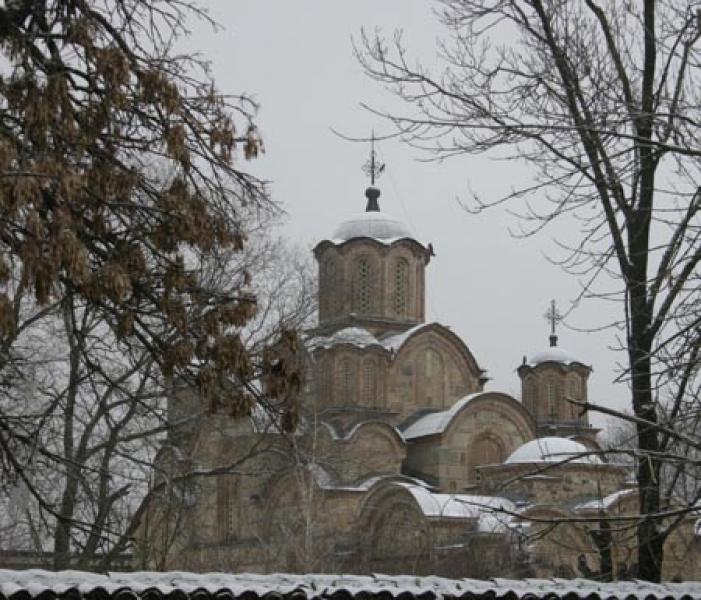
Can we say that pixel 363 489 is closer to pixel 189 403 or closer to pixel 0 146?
pixel 189 403

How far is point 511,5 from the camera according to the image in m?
9.46

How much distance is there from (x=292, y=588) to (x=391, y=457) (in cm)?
2348

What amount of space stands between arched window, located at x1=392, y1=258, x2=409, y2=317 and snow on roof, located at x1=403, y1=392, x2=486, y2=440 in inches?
124

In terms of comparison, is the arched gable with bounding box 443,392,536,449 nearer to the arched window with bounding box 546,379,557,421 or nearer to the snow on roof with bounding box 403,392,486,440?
the snow on roof with bounding box 403,392,486,440

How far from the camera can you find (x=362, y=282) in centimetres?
3228

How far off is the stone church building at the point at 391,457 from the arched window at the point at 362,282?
39mm

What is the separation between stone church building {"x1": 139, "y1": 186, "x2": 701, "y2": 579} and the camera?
70.4 feet

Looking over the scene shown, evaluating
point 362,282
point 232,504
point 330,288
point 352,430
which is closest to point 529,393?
point 362,282

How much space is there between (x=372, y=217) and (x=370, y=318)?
10.0ft

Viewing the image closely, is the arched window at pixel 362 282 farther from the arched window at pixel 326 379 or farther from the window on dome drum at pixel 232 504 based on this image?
the window on dome drum at pixel 232 504

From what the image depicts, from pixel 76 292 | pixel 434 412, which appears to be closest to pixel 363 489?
pixel 434 412

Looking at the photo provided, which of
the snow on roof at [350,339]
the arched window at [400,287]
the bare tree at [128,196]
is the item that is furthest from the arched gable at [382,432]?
the bare tree at [128,196]

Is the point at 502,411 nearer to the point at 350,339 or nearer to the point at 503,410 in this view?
the point at 503,410

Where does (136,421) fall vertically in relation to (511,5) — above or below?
below
